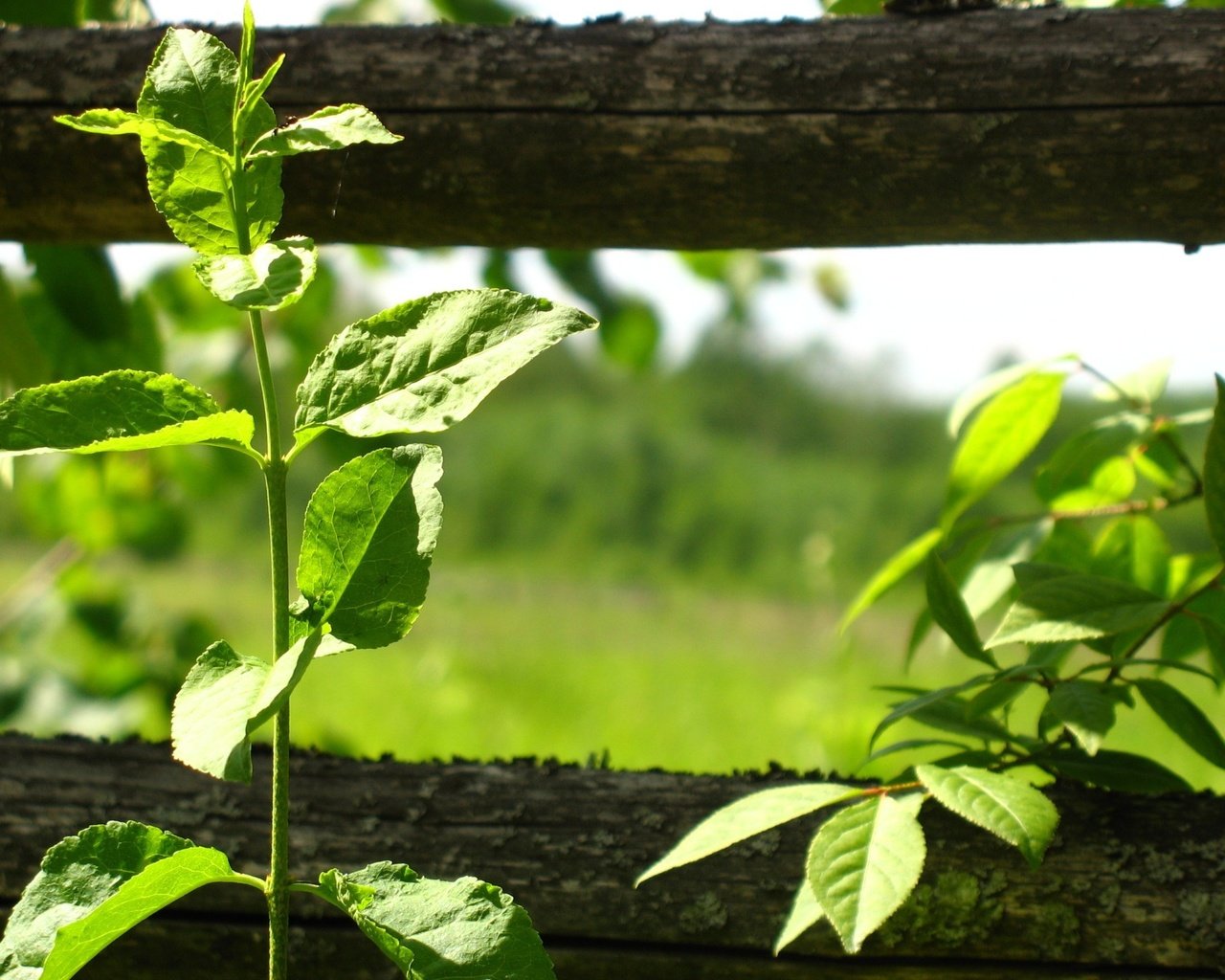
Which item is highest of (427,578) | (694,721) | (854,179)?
(854,179)

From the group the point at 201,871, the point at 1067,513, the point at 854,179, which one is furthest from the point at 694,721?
the point at 201,871

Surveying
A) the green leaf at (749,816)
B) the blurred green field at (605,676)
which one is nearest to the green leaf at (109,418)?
the green leaf at (749,816)

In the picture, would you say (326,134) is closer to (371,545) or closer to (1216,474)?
(371,545)

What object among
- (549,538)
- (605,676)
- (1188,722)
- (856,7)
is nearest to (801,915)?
(1188,722)

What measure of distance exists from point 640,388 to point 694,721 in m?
1.22

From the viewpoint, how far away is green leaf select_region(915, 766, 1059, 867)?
271 millimetres

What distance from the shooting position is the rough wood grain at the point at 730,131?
0.36 metres

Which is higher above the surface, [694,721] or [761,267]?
[761,267]

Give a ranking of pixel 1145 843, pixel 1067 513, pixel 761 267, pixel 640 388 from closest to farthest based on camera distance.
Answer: pixel 1145 843 → pixel 1067 513 → pixel 761 267 → pixel 640 388

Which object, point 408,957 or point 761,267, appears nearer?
point 408,957

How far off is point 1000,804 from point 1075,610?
7 centimetres

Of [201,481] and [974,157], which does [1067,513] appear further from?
[201,481]

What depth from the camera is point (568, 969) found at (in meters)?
0.33

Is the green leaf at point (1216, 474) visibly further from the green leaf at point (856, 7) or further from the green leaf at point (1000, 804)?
the green leaf at point (856, 7)
